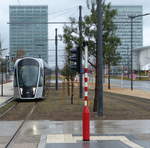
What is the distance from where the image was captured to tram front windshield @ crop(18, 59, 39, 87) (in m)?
29.8

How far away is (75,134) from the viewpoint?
13102 millimetres

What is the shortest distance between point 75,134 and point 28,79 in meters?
17.2

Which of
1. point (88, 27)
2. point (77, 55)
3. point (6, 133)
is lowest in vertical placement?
point (6, 133)

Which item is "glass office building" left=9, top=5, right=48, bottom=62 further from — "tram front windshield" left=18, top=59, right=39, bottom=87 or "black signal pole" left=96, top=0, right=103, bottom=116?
"black signal pole" left=96, top=0, right=103, bottom=116

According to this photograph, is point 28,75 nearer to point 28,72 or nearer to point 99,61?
point 28,72

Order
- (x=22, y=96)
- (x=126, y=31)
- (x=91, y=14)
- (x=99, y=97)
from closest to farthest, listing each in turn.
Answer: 1. (x=99, y=97)
2. (x=91, y=14)
3. (x=22, y=96)
4. (x=126, y=31)

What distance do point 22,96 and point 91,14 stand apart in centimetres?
1040

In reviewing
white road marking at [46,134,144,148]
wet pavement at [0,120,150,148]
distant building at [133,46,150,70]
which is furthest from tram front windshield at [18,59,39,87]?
distant building at [133,46,150,70]

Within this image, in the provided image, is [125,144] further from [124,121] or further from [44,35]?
[44,35]

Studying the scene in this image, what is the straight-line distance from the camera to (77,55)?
1291 cm

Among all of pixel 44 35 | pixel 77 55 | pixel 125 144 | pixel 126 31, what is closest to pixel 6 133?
pixel 77 55

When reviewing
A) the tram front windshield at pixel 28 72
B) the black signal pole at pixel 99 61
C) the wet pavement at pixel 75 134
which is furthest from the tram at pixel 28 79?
the wet pavement at pixel 75 134

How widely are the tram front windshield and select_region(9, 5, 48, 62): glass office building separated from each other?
3157mm

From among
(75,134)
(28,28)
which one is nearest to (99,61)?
(75,134)
